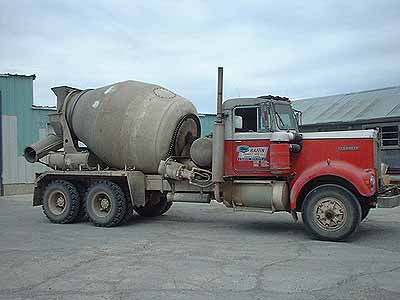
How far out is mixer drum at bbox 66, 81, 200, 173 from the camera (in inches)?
Answer: 443

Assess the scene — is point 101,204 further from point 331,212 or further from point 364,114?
point 364,114

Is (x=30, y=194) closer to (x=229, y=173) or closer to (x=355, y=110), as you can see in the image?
(x=229, y=173)

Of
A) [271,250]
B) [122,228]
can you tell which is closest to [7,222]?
[122,228]

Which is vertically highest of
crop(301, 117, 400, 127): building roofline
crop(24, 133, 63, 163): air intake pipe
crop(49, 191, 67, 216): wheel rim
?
crop(301, 117, 400, 127): building roofline

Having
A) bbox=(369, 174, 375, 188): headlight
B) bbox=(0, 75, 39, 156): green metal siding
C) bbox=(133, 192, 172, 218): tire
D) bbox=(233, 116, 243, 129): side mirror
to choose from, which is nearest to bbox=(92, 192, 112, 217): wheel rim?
bbox=(133, 192, 172, 218): tire

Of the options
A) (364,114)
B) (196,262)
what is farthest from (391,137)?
(196,262)

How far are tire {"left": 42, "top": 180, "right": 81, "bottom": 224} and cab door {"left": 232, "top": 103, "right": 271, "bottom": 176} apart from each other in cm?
435

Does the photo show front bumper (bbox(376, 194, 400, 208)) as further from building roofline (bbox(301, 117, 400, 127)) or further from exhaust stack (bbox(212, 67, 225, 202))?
building roofline (bbox(301, 117, 400, 127))

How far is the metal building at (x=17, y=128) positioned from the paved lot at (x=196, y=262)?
9.52 m

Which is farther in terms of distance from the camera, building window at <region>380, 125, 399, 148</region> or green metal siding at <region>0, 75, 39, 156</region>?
green metal siding at <region>0, 75, 39, 156</region>

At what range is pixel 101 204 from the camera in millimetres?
11711

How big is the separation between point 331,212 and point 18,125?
15.4 m

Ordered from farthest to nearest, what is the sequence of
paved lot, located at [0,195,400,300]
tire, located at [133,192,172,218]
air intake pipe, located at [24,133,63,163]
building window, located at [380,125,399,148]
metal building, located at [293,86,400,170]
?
metal building, located at [293,86,400,170]
building window, located at [380,125,399,148]
tire, located at [133,192,172,218]
air intake pipe, located at [24,133,63,163]
paved lot, located at [0,195,400,300]

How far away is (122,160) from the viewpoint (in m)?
11.6
